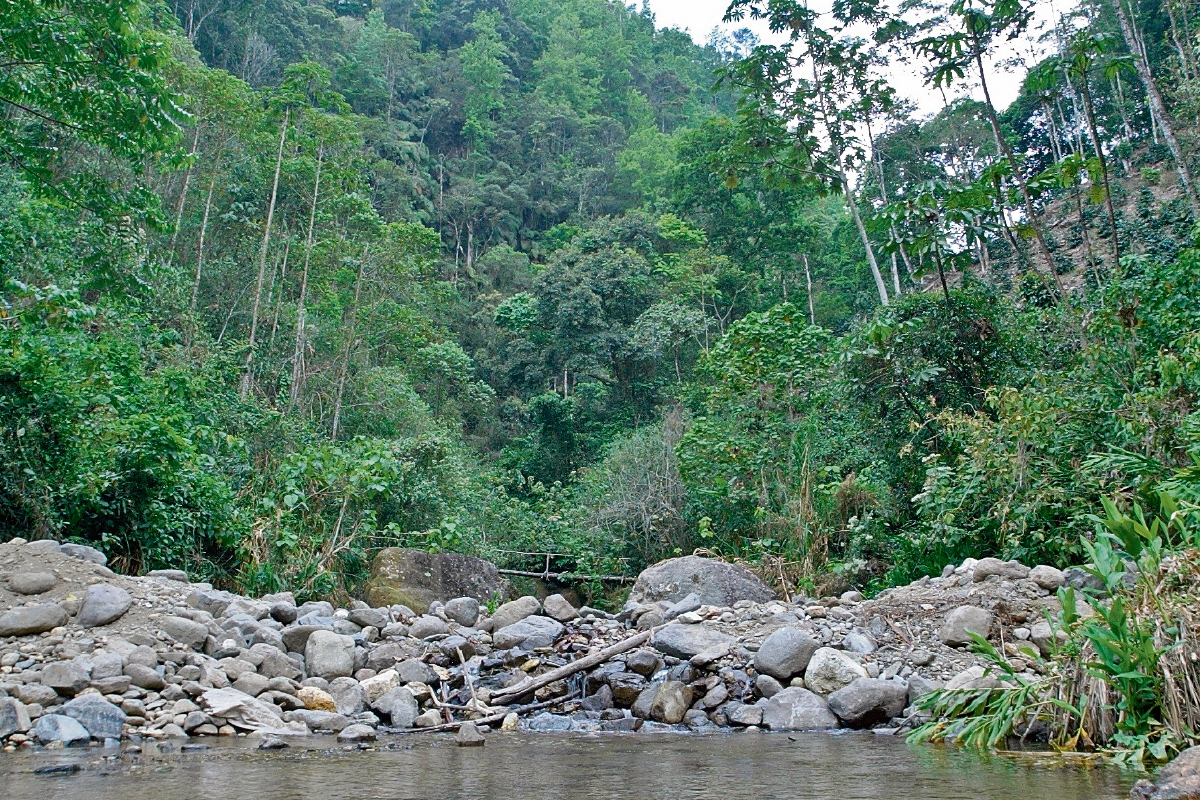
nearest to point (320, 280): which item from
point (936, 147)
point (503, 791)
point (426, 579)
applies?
point (426, 579)

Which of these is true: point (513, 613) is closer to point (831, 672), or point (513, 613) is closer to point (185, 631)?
point (185, 631)

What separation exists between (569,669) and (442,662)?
1017mm

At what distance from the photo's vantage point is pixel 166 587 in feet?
20.2

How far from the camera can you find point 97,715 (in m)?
4.22

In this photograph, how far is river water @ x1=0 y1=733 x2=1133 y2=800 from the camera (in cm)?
286

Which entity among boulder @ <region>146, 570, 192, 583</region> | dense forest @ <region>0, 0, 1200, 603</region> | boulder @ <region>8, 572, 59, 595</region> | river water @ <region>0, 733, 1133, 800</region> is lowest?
river water @ <region>0, 733, 1133, 800</region>

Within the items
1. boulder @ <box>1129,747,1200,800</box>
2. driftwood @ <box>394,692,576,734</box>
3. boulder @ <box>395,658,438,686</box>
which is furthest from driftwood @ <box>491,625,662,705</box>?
boulder @ <box>1129,747,1200,800</box>

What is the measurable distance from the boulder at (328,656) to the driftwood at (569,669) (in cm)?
106

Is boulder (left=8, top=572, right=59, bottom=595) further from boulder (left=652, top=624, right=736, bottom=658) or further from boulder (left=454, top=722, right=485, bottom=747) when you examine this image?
boulder (left=652, top=624, right=736, bottom=658)

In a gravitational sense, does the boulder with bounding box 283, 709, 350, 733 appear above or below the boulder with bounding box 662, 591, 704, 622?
below

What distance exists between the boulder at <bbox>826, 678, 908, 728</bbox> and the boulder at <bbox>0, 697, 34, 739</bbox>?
425 cm

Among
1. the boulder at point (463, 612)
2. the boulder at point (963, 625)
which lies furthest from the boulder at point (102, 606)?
the boulder at point (963, 625)

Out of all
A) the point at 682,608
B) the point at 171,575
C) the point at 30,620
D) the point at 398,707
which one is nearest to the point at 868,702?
the point at 682,608

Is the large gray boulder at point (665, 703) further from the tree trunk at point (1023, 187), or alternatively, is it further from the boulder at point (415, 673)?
the tree trunk at point (1023, 187)
